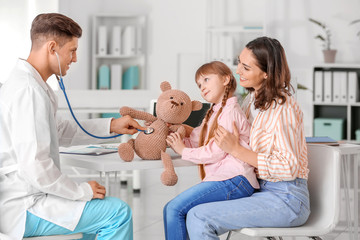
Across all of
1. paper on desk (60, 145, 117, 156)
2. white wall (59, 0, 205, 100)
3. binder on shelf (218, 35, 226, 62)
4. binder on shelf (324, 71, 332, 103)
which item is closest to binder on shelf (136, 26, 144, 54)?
white wall (59, 0, 205, 100)

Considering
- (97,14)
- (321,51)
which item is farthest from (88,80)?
(321,51)

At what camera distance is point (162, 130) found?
1866 mm

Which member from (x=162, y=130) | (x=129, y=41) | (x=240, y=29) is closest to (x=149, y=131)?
(x=162, y=130)

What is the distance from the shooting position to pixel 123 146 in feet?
5.74

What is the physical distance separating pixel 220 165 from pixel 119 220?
0.41 meters

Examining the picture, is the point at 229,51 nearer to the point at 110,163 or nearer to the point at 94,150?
the point at 94,150

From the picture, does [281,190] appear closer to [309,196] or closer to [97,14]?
[309,196]

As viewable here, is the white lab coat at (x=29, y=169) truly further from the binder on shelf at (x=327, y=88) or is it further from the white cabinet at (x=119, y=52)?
the white cabinet at (x=119, y=52)

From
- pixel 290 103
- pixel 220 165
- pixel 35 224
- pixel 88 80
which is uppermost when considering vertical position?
pixel 88 80

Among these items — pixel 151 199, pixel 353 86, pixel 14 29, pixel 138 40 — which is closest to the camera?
pixel 151 199

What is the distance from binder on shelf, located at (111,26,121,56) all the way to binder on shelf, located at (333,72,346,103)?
7.81 ft

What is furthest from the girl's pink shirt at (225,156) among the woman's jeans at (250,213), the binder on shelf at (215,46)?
the binder on shelf at (215,46)

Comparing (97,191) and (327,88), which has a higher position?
(327,88)

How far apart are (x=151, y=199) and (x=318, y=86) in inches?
99.7
